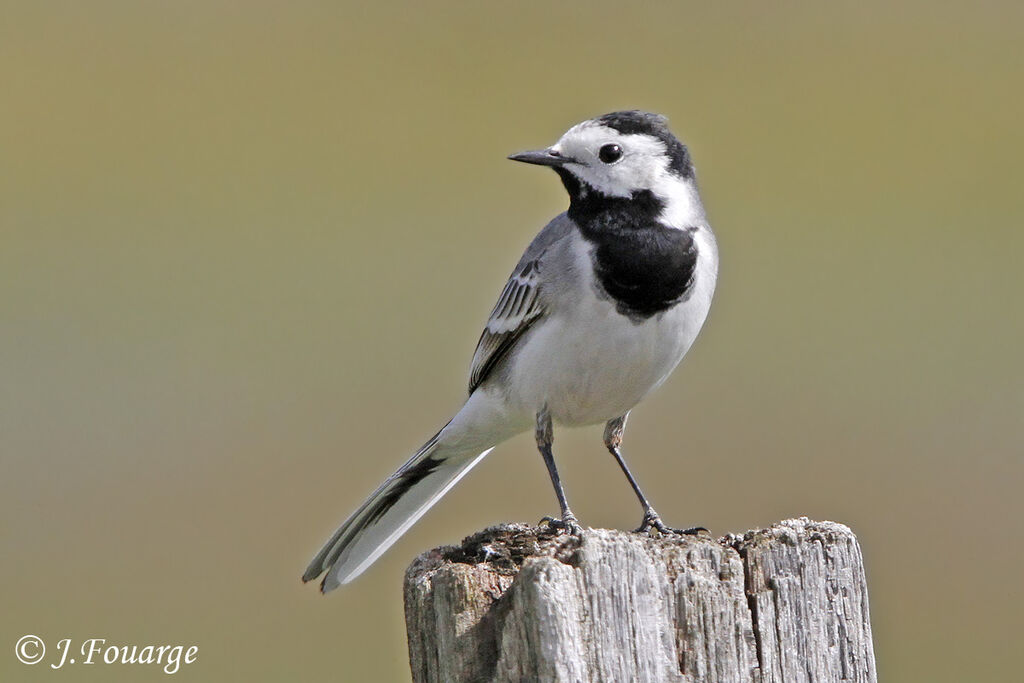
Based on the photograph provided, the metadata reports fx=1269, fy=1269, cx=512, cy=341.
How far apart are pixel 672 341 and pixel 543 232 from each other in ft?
3.18

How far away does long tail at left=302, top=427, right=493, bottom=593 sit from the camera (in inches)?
241

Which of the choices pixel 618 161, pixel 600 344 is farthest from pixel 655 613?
pixel 618 161

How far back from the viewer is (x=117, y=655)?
35.1 ft

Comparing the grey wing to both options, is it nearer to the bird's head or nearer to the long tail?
the bird's head

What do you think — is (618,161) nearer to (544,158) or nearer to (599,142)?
(599,142)

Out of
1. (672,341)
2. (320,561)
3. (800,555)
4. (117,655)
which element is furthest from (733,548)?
(117,655)

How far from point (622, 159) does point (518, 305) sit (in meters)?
0.93

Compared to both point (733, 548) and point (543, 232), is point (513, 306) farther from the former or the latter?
point (733, 548)

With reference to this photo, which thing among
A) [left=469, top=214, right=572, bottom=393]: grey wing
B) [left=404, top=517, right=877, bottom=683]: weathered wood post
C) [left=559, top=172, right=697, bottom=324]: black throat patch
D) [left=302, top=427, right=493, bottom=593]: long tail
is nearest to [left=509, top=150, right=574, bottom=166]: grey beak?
[left=559, top=172, right=697, bottom=324]: black throat patch

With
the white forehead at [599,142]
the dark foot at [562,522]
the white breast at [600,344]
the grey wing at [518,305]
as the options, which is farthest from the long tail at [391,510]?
the white forehead at [599,142]

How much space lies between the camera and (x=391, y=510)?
6.54 meters

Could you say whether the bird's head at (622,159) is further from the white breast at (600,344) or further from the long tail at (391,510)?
the long tail at (391,510)

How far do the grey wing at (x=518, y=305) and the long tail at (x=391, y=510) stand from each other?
1.50 ft

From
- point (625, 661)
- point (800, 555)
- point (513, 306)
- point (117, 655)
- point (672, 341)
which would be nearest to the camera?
point (625, 661)
